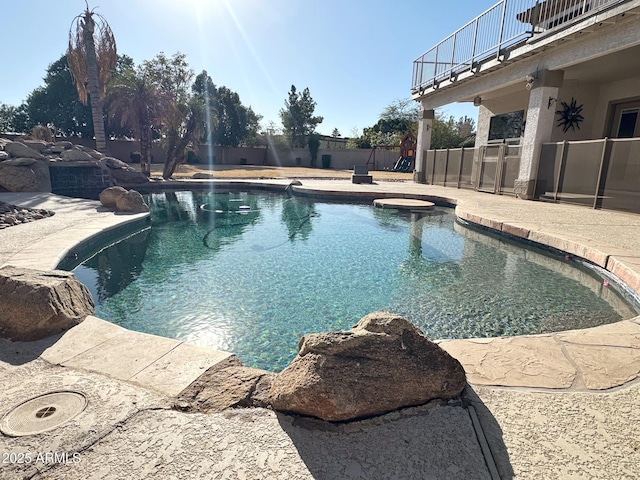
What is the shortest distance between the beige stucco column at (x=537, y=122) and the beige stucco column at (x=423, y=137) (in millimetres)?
6675

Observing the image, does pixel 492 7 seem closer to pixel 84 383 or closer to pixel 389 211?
pixel 389 211

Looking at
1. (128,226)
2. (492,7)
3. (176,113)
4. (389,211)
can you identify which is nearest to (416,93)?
(492,7)

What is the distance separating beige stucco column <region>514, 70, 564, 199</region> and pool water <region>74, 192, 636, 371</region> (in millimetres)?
4394

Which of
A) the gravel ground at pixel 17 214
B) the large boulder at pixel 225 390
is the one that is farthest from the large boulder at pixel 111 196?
the large boulder at pixel 225 390

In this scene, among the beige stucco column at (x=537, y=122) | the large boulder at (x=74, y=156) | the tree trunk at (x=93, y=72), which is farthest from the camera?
the tree trunk at (x=93, y=72)

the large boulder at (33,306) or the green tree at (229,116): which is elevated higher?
the green tree at (229,116)

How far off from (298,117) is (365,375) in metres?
39.5

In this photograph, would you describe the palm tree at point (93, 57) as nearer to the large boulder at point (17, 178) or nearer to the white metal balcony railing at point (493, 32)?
the large boulder at point (17, 178)

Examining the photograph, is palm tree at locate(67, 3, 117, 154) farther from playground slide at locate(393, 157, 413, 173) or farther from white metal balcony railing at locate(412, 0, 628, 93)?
playground slide at locate(393, 157, 413, 173)

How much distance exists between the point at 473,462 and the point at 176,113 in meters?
18.2

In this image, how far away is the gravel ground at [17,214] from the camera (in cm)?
660

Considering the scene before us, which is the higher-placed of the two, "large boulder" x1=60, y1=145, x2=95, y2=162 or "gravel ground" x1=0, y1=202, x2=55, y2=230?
"large boulder" x1=60, y1=145, x2=95, y2=162

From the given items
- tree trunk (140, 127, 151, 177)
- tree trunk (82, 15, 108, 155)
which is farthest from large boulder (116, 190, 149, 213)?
tree trunk (140, 127, 151, 177)

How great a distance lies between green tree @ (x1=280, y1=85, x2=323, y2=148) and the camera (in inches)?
1503
